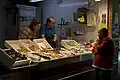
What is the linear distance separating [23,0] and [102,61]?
3437 mm

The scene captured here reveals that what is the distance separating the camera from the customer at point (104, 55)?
371 centimetres

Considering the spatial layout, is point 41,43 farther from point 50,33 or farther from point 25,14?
point 25,14

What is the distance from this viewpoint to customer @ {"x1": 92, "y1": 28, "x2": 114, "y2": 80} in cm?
371

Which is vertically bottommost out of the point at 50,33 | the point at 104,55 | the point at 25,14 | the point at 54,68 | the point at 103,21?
the point at 54,68

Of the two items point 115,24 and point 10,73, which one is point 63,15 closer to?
point 115,24

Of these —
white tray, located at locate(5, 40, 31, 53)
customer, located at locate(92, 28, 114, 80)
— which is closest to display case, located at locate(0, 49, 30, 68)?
white tray, located at locate(5, 40, 31, 53)

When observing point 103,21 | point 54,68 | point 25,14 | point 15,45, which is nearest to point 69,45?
point 54,68

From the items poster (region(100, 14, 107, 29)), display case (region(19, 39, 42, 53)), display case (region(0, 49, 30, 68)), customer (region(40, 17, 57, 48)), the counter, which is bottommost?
the counter

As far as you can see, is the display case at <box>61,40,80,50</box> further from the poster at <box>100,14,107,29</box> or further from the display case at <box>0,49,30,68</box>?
the display case at <box>0,49,30,68</box>

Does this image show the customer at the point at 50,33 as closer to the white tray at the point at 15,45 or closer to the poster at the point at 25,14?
the white tray at the point at 15,45

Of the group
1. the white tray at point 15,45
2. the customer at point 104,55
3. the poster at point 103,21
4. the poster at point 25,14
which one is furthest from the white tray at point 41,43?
the poster at point 25,14

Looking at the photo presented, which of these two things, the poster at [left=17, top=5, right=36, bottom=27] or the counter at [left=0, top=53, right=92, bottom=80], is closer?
the counter at [left=0, top=53, right=92, bottom=80]

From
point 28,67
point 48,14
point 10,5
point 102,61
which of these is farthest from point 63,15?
point 28,67

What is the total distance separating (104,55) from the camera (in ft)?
12.3
